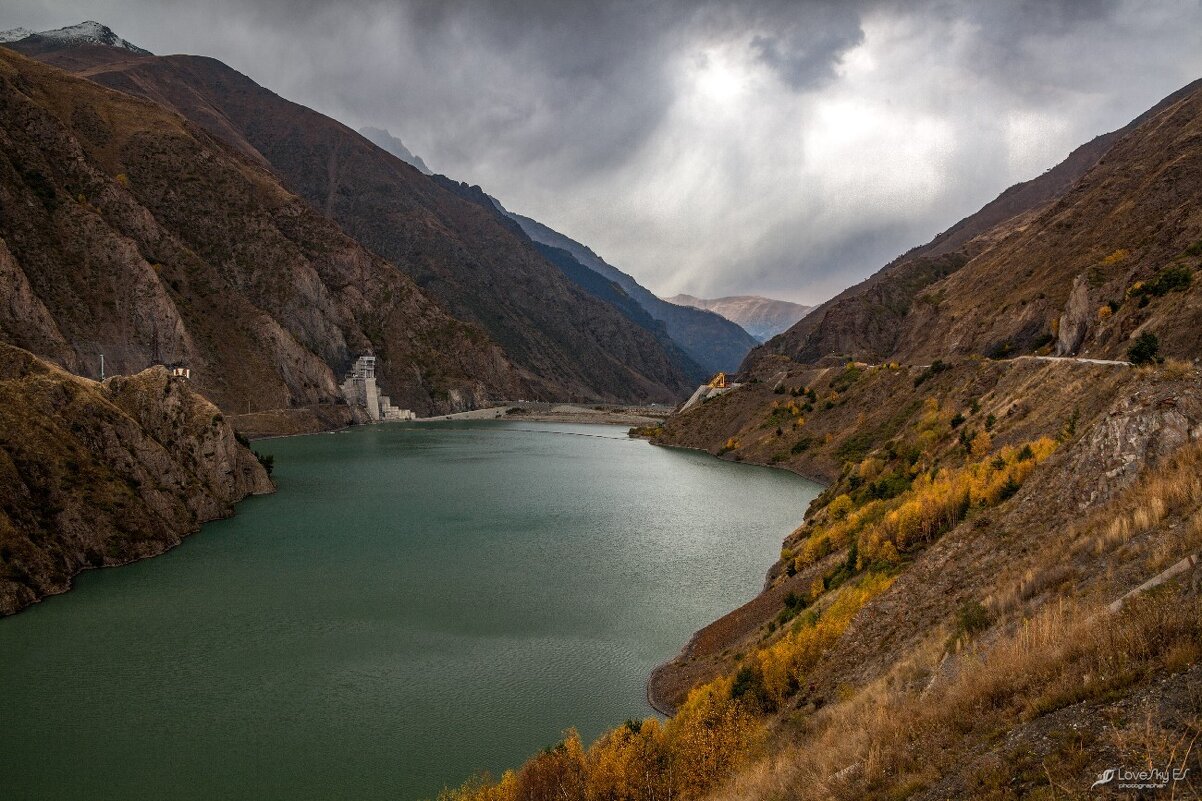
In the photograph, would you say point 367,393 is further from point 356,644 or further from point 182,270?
point 356,644

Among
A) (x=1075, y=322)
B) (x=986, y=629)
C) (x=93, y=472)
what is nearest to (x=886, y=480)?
(x=986, y=629)

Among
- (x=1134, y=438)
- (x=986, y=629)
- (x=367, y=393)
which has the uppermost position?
(x=367, y=393)

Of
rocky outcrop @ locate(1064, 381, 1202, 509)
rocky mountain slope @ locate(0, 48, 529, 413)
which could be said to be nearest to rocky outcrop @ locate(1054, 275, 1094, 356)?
rocky outcrop @ locate(1064, 381, 1202, 509)

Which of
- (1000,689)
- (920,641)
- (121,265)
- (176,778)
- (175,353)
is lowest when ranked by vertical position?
(176,778)

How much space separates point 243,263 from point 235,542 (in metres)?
124

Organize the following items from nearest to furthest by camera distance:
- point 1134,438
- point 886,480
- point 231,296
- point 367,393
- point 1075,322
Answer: point 1134,438 < point 886,480 < point 1075,322 < point 231,296 < point 367,393

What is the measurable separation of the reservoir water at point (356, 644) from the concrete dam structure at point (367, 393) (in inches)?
4030

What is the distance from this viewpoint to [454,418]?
564 ft

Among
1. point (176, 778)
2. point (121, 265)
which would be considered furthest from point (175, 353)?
point (176, 778)

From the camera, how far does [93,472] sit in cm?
4062

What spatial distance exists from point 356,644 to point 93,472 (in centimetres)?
2482

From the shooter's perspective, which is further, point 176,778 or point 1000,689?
point 176,778

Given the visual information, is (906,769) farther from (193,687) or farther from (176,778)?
(193,687)

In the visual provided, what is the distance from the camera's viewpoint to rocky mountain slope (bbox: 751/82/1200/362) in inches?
2800
